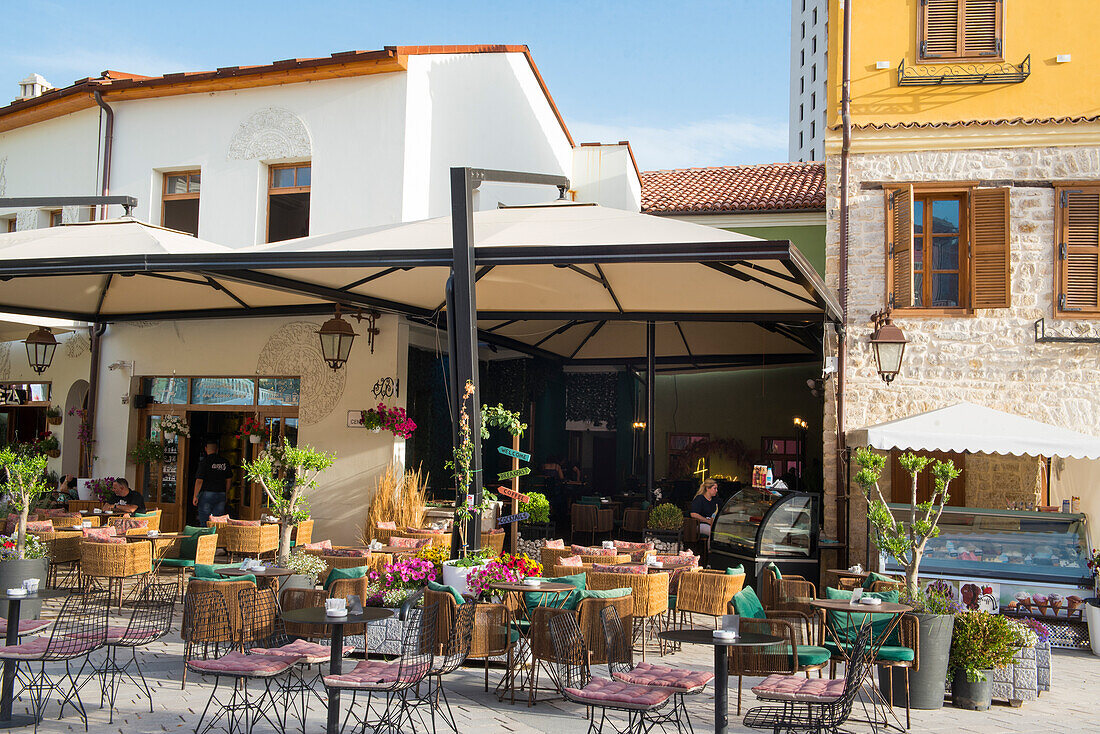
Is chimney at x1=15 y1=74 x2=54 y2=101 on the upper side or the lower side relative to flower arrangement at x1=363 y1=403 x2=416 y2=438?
upper

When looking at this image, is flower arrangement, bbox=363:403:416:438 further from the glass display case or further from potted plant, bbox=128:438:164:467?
the glass display case

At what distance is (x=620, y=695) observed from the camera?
4.80 meters

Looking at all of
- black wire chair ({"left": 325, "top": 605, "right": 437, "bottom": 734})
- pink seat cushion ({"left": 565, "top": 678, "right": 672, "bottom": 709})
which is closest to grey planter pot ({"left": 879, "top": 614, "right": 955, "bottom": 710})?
pink seat cushion ({"left": 565, "top": 678, "right": 672, "bottom": 709})

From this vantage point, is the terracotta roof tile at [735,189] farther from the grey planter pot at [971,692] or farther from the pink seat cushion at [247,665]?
the pink seat cushion at [247,665]

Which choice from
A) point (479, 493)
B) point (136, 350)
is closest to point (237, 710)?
point (479, 493)

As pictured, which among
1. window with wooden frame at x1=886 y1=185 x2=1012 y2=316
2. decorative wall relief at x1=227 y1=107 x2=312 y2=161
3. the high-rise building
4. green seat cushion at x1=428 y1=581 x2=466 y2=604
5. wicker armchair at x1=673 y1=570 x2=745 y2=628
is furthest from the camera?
the high-rise building

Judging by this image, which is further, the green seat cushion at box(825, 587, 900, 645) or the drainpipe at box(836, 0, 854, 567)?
the drainpipe at box(836, 0, 854, 567)

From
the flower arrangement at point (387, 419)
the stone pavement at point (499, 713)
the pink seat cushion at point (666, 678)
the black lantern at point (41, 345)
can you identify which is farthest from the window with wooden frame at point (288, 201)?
the pink seat cushion at point (666, 678)

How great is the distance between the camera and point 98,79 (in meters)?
13.3

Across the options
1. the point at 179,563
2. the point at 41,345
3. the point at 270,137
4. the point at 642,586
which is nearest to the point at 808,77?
the point at 270,137

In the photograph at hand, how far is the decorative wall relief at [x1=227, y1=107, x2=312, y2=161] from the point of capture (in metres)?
12.6

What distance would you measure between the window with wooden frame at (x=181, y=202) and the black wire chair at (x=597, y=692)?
372 inches

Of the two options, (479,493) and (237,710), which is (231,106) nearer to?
(479,493)

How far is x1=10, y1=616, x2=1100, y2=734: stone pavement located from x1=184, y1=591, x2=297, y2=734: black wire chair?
129 mm
